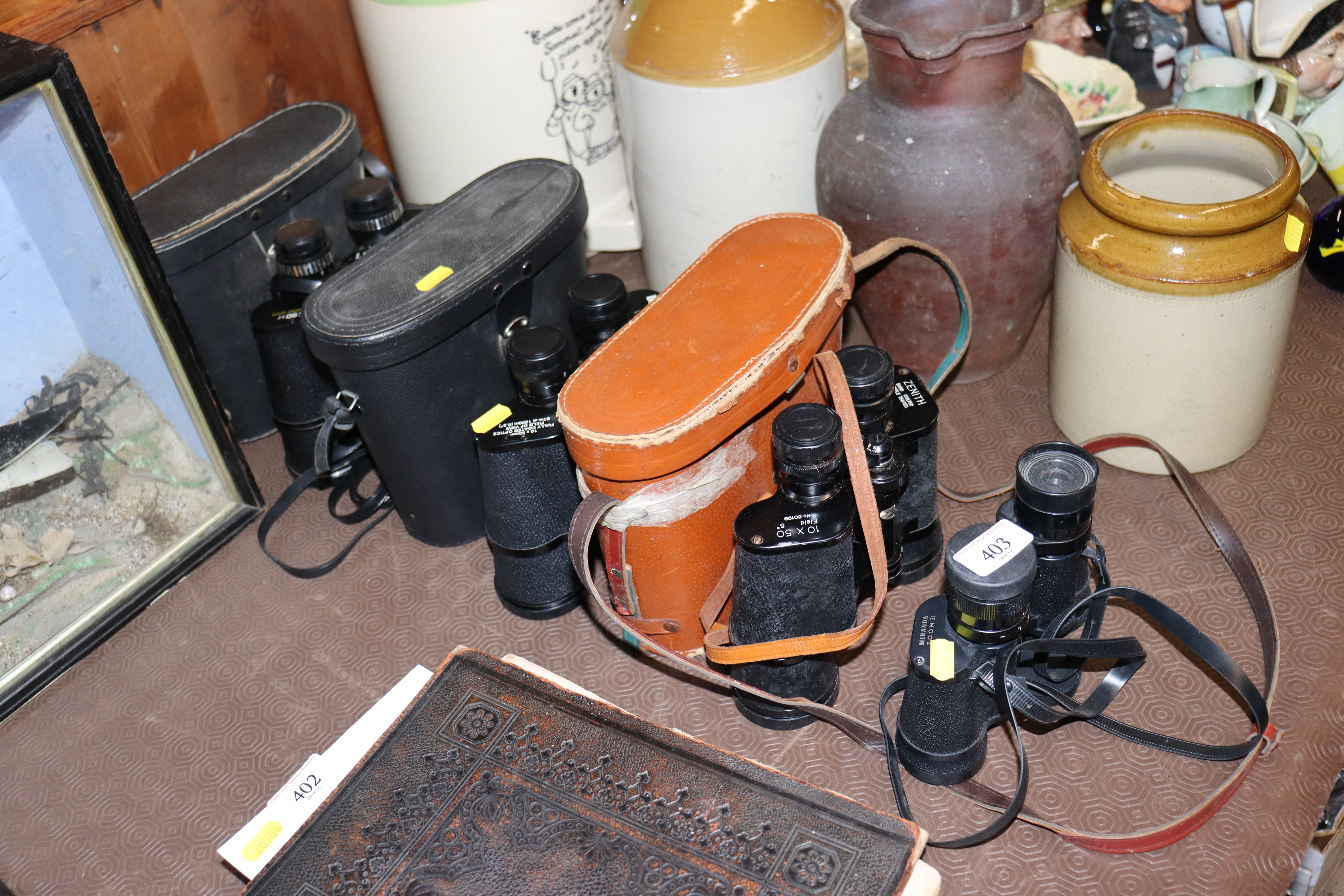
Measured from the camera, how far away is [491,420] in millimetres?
915

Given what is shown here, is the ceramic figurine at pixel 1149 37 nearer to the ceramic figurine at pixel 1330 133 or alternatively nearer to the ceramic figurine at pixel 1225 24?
the ceramic figurine at pixel 1225 24

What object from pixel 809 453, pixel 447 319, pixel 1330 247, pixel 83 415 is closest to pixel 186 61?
pixel 83 415

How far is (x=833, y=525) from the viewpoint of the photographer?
31.0 inches

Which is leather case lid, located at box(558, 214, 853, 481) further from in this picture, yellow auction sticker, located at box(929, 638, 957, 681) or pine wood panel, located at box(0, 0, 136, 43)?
pine wood panel, located at box(0, 0, 136, 43)

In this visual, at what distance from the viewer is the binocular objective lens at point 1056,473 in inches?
31.0

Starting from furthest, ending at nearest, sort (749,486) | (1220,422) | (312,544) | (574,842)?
(312,544) < (1220,422) < (749,486) < (574,842)

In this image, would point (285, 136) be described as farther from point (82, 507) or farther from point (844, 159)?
point (844, 159)

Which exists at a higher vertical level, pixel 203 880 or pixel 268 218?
pixel 268 218

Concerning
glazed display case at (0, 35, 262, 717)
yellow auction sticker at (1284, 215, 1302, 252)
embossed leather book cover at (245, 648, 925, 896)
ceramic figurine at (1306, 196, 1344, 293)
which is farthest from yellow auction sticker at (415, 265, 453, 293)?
ceramic figurine at (1306, 196, 1344, 293)

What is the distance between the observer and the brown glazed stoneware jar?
3.19 ft

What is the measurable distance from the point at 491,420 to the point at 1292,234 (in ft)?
2.25

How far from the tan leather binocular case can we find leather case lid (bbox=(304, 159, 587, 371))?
5.2 inches

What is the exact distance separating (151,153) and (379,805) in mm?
807

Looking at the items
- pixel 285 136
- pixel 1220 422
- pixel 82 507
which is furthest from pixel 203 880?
pixel 1220 422
